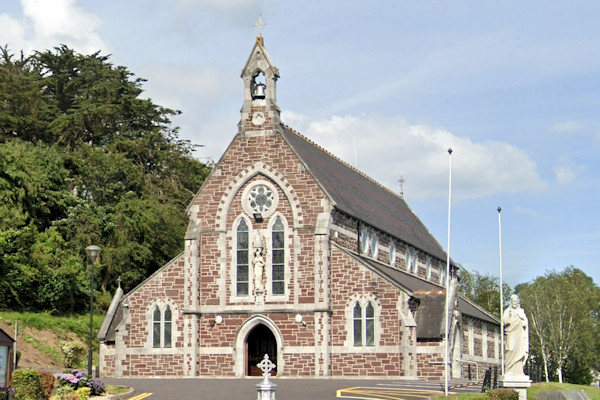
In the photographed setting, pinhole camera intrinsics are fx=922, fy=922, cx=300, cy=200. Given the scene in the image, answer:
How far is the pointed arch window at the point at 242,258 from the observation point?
45.4 metres

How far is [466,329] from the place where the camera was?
169 ft

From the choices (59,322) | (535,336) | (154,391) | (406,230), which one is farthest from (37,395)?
(535,336)

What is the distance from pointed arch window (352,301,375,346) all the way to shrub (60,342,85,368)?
15.7 meters

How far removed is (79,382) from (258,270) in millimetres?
14947

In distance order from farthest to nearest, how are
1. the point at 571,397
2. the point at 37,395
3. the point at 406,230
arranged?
the point at 406,230, the point at 571,397, the point at 37,395

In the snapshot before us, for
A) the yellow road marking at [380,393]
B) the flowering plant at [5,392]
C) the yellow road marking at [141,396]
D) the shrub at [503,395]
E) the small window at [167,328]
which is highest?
the small window at [167,328]

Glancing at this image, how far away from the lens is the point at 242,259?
150 ft

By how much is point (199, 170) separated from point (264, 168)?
30493mm

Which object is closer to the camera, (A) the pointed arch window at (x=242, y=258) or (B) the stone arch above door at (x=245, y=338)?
(B) the stone arch above door at (x=245, y=338)

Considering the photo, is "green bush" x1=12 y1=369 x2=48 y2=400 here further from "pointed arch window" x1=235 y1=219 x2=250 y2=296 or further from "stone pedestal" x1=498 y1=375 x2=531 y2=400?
"pointed arch window" x1=235 y1=219 x2=250 y2=296

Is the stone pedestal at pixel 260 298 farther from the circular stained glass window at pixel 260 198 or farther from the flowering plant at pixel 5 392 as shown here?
the flowering plant at pixel 5 392

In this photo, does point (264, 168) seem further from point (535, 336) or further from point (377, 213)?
point (535, 336)

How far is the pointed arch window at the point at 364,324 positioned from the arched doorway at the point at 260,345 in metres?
4.56

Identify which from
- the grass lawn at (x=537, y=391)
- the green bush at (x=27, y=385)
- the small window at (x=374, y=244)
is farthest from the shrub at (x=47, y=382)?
the small window at (x=374, y=244)
